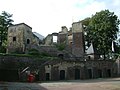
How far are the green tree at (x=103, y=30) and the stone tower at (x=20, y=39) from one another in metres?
15.2

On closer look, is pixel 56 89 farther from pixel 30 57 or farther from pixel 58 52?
pixel 58 52

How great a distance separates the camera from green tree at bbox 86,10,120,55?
54312 millimetres

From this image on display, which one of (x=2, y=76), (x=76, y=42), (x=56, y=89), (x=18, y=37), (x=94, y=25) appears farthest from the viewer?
(x=94, y=25)

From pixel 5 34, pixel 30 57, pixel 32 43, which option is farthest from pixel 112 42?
pixel 5 34

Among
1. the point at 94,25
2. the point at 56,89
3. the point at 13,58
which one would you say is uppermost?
the point at 94,25

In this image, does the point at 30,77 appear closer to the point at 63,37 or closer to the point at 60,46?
the point at 60,46

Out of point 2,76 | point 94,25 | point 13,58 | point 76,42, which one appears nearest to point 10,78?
point 2,76

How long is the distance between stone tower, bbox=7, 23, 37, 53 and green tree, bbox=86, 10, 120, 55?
15.2 metres

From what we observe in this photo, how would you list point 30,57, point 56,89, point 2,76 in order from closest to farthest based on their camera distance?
point 56,89
point 2,76
point 30,57

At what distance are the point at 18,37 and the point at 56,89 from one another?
80.4 feet

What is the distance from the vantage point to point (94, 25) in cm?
5644

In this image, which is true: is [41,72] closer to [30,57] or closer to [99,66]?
[30,57]

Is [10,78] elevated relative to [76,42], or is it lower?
lower

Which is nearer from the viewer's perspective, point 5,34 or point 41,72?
point 41,72
